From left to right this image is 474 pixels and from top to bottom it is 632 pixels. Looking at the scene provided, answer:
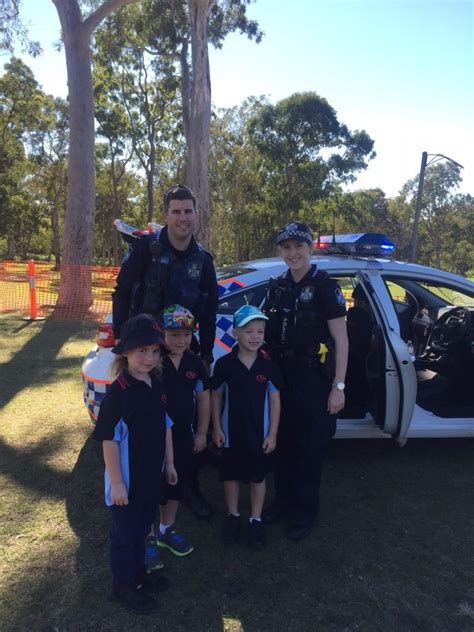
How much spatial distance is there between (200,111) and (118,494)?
35.5 feet

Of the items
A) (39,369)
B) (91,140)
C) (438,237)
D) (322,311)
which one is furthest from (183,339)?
(438,237)

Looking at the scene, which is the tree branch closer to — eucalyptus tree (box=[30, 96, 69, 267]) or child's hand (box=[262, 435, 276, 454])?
child's hand (box=[262, 435, 276, 454])

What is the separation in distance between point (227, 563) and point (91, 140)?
10.4 meters

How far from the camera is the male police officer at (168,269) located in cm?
262

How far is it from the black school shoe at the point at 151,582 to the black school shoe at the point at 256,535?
518 mm

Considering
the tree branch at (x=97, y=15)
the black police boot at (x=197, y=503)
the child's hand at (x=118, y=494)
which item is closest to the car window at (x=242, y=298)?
the black police boot at (x=197, y=503)

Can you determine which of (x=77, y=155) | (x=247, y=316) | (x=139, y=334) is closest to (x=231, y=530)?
(x=247, y=316)

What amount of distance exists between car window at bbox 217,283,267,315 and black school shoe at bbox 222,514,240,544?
1332mm

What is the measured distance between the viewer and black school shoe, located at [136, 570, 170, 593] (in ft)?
7.55

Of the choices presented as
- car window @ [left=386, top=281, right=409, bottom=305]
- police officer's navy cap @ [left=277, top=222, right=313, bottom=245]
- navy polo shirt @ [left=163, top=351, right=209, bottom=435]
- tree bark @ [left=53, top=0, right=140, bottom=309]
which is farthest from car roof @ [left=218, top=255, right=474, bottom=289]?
tree bark @ [left=53, top=0, right=140, bottom=309]

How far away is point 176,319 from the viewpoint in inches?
96.3

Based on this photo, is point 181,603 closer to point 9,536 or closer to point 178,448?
point 178,448

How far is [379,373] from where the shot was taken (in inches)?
131

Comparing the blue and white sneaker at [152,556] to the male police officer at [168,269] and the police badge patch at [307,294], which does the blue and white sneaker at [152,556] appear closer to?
the male police officer at [168,269]
